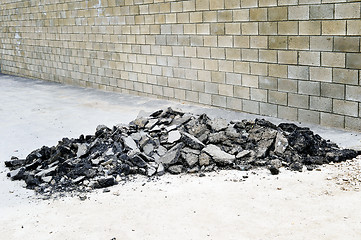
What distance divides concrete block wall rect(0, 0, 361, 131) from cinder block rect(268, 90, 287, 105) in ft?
0.06

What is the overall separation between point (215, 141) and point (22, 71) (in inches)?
498

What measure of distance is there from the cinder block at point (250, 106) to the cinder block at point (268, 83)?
0.38m

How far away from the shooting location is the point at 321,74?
6.88m

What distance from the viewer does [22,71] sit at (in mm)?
16641

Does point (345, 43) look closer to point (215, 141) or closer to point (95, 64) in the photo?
point (215, 141)

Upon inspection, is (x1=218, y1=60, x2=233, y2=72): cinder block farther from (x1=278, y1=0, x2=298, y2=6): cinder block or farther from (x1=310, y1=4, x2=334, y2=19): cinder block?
(x1=310, y1=4, x2=334, y2=19): cinder block

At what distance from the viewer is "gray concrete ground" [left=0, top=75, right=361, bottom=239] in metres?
4.29

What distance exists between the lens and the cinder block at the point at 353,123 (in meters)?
6.58

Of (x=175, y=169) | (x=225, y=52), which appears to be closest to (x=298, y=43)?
(x=225, y=52)

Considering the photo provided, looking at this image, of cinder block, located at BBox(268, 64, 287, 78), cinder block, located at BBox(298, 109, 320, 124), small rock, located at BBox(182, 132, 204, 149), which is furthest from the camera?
cinder block, located at BBox(268, 64, 287, 78)

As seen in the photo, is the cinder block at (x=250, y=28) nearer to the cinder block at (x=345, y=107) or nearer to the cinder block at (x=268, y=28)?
the cinder block at (x=268, y=28)

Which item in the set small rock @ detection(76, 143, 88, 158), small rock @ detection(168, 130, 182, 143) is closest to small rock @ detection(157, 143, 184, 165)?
small rock @ detection(168, 130, 182, 143)

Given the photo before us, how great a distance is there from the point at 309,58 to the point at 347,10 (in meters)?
0.94

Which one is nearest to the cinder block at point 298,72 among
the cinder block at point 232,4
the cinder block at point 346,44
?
the cinder block at point 346,44
